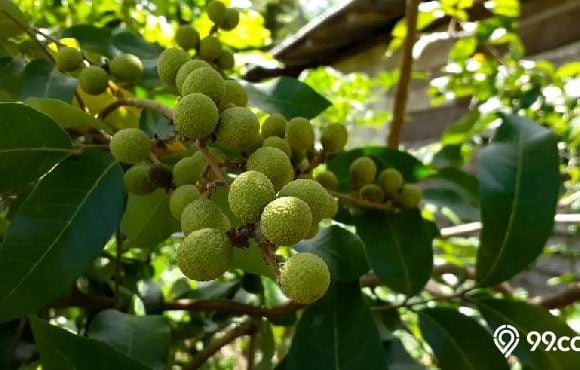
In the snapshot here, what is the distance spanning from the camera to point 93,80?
2.11ft

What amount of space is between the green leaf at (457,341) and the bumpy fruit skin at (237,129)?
0.36m

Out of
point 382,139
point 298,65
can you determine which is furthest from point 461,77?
point 382,139

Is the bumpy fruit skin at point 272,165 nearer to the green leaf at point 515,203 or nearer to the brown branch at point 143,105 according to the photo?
the brown branch at point 143,105

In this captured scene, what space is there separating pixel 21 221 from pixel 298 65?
6.57ft

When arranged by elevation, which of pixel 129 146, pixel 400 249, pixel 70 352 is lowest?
pixel 400 249

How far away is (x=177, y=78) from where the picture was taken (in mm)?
540

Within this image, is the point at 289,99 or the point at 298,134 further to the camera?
the point at 289,99

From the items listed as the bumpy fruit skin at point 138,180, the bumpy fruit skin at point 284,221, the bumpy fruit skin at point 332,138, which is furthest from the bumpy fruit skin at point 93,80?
the bumpy fruit skin at point 284,221

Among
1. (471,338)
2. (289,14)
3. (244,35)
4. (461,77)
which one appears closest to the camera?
(471,338)

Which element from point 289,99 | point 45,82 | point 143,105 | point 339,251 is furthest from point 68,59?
point 339,251

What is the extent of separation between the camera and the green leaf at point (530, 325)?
67cm

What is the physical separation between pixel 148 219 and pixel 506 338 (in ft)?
1.40

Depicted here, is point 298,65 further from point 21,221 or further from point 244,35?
point 21,221

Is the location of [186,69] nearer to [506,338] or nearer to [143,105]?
[143,105]
